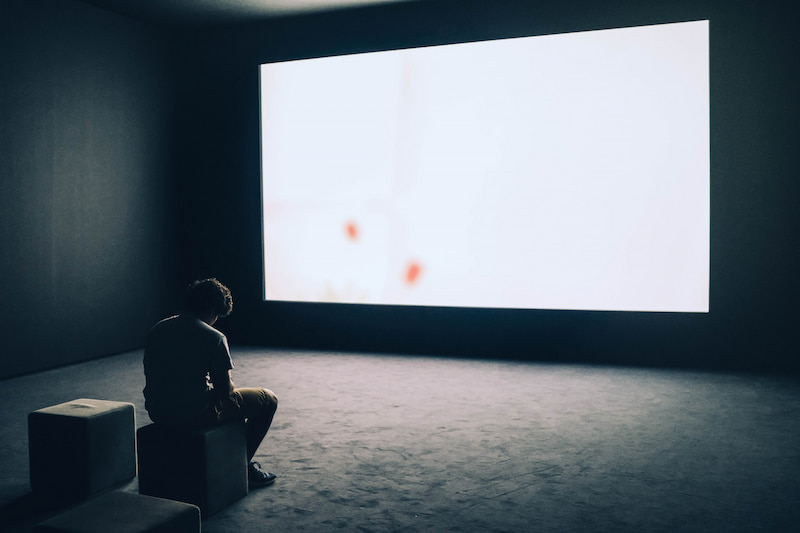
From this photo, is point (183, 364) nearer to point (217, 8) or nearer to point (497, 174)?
point (497, 174)

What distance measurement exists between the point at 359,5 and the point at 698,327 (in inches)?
161

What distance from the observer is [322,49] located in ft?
21.0

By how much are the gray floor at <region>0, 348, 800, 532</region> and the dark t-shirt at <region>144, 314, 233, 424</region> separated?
0.47m

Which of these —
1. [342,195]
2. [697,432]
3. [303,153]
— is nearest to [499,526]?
[697,432]

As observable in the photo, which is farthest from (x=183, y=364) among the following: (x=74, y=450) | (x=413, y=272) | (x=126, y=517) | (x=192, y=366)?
(x=413, y=272)

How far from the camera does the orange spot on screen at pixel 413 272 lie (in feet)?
19.8

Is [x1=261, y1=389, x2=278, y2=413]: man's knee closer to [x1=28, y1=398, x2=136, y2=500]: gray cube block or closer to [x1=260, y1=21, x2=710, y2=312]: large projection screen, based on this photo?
[x1=28, y1=398, x2=136, y2=500]: gray cube block

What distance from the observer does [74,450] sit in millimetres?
2863

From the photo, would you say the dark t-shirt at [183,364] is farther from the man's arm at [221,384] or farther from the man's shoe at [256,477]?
the man's shoe at [256,477]

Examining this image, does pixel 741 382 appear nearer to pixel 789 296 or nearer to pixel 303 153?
pixel 789 296

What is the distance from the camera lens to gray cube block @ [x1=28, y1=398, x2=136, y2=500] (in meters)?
2.85

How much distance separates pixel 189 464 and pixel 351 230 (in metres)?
3.80

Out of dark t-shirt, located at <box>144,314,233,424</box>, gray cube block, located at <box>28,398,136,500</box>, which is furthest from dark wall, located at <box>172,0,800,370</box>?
dark t-shirt, located at <box>144,314,233,424</box>

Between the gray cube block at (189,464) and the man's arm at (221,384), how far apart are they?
0.43 feet
